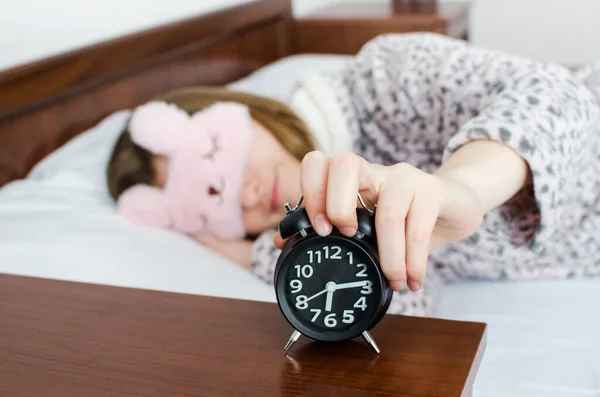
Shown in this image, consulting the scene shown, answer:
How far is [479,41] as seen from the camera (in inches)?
114

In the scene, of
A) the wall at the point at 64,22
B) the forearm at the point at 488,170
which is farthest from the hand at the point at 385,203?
the wall at the point at 64,22

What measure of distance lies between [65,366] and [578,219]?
0.83 m

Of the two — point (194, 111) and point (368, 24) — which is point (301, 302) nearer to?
point (194, 111)

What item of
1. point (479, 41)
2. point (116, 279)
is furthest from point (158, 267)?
point (479, 41)

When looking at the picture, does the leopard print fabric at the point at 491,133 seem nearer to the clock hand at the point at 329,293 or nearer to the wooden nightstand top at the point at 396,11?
the clock hand at the point at 329,293

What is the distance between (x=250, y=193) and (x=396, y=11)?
4.39ft

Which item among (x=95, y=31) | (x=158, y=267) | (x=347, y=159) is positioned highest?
(x=347, y=159)

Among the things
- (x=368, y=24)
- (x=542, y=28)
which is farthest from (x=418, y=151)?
(x=542, y=28)

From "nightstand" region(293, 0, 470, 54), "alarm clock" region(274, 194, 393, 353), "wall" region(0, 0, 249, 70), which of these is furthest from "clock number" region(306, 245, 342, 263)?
"nightstand" region(293, 0, 470, 54)

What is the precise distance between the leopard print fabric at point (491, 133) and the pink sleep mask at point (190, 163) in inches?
4.3

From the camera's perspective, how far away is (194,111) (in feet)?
3.65

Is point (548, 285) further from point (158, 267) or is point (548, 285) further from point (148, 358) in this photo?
point (148, 358)

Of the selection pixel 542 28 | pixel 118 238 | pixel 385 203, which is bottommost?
pixel 542 28

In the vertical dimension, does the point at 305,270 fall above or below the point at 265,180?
above
